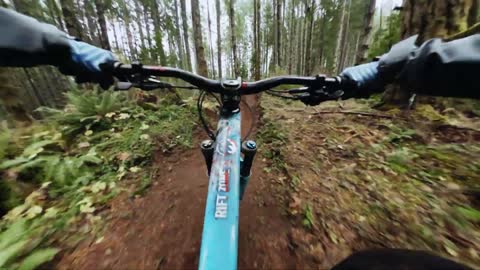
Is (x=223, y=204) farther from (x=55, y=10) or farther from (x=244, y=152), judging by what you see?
(x=55, y=10)

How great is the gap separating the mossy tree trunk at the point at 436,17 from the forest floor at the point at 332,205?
1.31m

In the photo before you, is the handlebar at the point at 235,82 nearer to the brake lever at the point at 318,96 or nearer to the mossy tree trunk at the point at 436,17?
the brake lever at the point at 318,96

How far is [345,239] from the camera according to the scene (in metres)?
2.18

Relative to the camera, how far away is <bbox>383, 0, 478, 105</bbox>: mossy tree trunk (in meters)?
4.20

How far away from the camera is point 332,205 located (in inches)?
105

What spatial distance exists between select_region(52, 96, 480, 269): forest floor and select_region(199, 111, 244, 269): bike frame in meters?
1.17

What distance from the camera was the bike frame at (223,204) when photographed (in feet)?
3.87

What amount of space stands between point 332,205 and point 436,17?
15.0 feet

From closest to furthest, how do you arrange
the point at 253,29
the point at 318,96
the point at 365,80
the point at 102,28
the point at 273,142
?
the point at 365,80
the point at 318,96
the point at 273,142
the point at 102,28
the point at 253,29

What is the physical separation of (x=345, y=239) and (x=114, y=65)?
2.64 meters

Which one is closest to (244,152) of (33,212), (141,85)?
(141,85)

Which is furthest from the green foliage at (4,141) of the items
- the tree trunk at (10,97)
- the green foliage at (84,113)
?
the tree trunk at (10,97)

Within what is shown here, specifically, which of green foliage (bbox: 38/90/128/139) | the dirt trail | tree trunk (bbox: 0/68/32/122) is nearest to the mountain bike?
the dirt trail

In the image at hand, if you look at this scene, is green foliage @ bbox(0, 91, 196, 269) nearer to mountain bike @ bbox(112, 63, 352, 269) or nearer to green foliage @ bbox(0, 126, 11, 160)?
green foliage @ bbox(0, 126, 11, 160)
